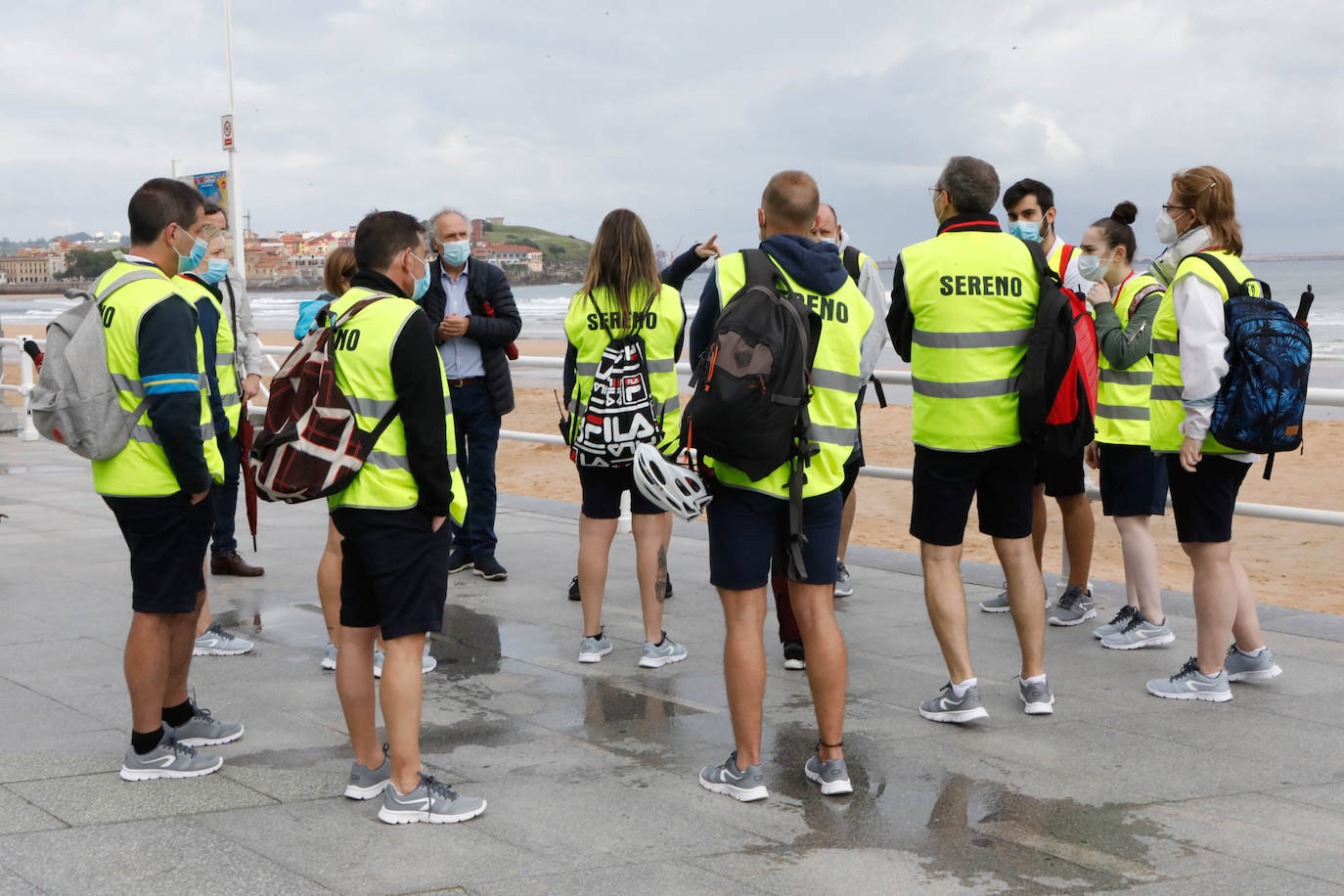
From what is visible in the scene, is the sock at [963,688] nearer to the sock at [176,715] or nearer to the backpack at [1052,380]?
the backpack at [1052,380]

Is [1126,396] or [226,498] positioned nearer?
[1126,396]

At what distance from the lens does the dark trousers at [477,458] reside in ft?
22.5

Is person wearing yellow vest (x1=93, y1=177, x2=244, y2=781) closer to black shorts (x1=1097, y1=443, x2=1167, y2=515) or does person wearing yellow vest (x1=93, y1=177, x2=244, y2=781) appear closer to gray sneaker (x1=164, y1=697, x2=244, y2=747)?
gray sneaker (x1=164, y1=697, x2=244, y2=747)

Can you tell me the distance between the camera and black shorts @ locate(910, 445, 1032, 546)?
14.9ft

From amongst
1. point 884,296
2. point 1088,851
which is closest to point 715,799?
point 1088,851

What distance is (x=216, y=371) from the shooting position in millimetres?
5180

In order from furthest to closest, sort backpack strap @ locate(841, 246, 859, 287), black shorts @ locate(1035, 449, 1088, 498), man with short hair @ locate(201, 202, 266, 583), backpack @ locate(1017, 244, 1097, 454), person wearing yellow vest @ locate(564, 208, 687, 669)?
man with short hair @ locate(201, 202, 266, 583), black shorts @ locate(1035, 449, 1088, 498), backpack strap @ locate(841, 246, 859, 287), person wearing yellow vest @ locate(564, 208, 687, 669), backpack @ locate(1017, 244, 1097, 454)

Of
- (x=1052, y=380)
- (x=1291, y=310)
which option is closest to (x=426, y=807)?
(x=1052, y=380)

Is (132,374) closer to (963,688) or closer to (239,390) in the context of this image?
(239,390)

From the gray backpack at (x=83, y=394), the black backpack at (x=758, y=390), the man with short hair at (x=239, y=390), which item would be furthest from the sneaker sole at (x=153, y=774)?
the man with short hair at (x=239, y=390)

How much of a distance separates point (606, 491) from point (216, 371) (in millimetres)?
1622

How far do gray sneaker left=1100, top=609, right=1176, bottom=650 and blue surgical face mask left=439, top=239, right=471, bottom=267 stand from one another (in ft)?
11.7

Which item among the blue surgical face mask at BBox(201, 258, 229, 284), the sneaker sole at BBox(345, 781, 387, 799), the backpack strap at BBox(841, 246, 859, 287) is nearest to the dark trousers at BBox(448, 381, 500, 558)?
the blue surgical face mask at BBox(201, 258, 229, 284)

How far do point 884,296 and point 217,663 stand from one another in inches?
128
